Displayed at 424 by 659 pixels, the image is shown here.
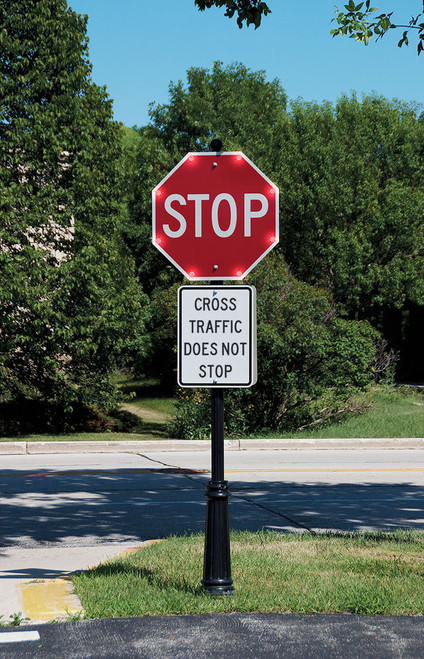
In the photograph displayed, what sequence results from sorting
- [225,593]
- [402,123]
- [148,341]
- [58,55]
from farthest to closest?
[402,123] < [148,341] < [58,55] < [225,593]

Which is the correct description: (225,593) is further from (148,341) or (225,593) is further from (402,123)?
(402,123)

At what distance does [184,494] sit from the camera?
35.1 feet

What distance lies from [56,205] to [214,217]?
48.7 feet

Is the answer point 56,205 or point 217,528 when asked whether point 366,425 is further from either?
point 217,528

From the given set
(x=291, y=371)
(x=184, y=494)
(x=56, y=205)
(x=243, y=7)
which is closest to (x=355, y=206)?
(x=291, y=371)

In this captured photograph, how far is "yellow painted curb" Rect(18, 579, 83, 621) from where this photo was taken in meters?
5.09

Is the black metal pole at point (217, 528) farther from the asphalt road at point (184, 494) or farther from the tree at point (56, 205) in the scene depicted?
the tree at point (56, 205)

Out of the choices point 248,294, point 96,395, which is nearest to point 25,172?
point 96,395

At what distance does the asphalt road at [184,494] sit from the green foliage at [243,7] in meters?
5.09

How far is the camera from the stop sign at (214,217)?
5.40 m

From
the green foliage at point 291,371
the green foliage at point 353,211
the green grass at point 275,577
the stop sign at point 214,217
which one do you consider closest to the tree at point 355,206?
the green foliage at point 353,211

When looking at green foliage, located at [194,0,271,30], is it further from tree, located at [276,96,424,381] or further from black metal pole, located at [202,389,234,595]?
tree, located at [276,96,424,381]

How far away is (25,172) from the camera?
1983 cm

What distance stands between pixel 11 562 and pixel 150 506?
2.92 meters
